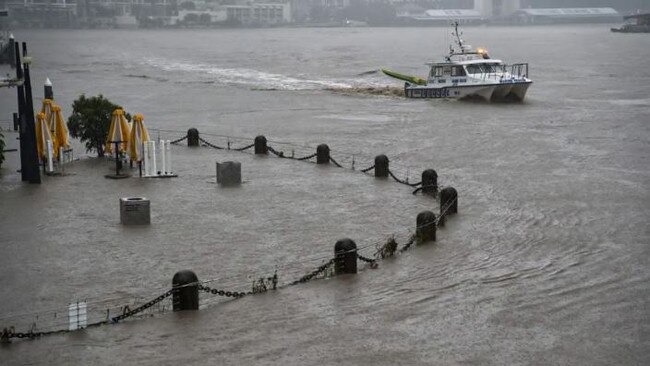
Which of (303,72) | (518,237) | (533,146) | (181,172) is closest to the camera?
(518,237)

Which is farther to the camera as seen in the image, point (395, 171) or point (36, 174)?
point (395, 171)

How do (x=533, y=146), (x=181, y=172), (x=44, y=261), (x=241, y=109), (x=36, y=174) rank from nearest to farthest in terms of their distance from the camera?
1. (x=44, y=261)
2. (x=36, y=174)
3. (x=181, y=172)
4. (x=533, y=146)
5. (x=241, y=109)

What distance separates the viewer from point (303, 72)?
9381 centimetres

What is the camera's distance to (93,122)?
33.8m

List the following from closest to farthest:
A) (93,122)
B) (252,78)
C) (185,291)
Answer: (185,291) → (93,122) → (252,78)

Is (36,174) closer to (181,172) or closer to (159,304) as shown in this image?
(181,172)

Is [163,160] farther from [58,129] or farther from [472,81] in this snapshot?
[472,81]

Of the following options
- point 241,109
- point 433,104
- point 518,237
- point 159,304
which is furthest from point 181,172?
point 433,104

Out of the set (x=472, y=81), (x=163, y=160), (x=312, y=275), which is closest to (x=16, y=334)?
(x=312, y=275)

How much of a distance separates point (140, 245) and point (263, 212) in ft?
13.6

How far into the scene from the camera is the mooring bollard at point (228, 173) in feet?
94.9

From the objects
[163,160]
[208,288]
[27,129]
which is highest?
[27,129]

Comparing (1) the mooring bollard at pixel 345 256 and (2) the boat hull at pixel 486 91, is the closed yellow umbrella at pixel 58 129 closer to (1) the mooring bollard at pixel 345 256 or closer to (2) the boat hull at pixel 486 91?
(1) the mooring bollard at pixel 345 256

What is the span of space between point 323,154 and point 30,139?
9.05m
